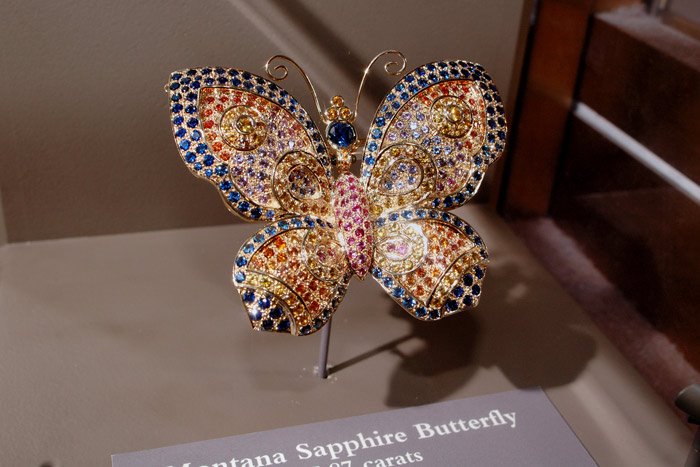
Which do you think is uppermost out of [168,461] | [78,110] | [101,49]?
[101,49]

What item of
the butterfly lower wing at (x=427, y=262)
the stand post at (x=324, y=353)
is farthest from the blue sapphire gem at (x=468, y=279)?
the stand post at (x=324, y=353)

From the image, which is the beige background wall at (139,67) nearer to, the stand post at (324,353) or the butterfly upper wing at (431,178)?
the butterfly upper wing at (431,178)

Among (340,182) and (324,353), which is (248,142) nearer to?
(340,182)

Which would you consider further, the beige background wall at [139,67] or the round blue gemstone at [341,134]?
the beige background wall at [139,67]

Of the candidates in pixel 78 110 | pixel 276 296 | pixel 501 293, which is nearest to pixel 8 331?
pixel 78 110

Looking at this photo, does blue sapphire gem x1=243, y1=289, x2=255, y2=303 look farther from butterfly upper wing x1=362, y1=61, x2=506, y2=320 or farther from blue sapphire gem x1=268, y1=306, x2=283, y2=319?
butterfly upper wing x1=362, y1=61, x2=506, y2=320

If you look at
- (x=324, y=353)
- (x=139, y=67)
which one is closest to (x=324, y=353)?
(x=324, y=353)

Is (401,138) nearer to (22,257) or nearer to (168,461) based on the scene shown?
(168,461)
